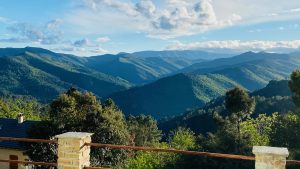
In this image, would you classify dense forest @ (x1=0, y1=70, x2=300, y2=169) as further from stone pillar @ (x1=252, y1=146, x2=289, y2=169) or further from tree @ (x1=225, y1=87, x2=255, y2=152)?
A: stone pillar @ (x1=252, y1=146, x2=289, y2=169)

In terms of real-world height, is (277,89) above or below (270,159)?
below

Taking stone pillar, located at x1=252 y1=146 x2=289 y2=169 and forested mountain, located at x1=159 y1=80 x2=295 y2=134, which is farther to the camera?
forested mountain, located at x1=159 y1=80 x2=295 y2=134

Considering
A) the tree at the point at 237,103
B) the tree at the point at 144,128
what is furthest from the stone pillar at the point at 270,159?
the tree at the point at 144,128

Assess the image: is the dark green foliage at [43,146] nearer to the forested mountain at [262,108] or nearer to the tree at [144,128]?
the tree at [144,128]

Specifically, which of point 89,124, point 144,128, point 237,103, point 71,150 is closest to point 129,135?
point 89,124

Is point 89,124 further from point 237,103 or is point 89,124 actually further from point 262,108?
point 262,108

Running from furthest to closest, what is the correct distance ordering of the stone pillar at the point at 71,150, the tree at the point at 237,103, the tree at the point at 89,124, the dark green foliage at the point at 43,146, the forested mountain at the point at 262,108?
the forested mountain at the point at 262,108, the tree at the point at 237,103, the tree at the point at 89,124, the dark green foliage at the point at 43,146, the stone pillar at the point at 71,150

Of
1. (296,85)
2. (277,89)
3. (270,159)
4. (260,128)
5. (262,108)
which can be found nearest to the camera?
(270,159)

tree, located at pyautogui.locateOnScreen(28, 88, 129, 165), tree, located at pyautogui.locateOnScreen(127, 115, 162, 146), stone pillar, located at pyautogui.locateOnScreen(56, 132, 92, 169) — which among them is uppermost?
stone pillar, located at pyautogui.locateOnScreen(56, 132, 92, 169)

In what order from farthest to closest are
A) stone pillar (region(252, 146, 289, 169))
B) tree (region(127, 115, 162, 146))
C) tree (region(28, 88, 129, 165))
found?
tree (region(127, 115, 162, 146))
tree (region(28, 88, 129, 165))
stone pillar (region(252, 146, 289, 169))

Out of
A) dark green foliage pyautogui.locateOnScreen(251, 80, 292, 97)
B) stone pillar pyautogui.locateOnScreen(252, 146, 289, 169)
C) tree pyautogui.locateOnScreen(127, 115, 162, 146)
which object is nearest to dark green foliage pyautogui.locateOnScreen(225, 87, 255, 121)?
tree pyautogui.locateOnScreen(127, 115, 162, 146)

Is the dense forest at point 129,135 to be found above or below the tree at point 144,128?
above

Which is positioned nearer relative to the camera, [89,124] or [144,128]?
[89,124]

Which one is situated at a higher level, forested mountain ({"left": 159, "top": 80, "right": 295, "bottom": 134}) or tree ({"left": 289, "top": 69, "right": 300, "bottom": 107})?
tree ({"left": 289, "top": 69, "right": 300, "bottom": 107})
